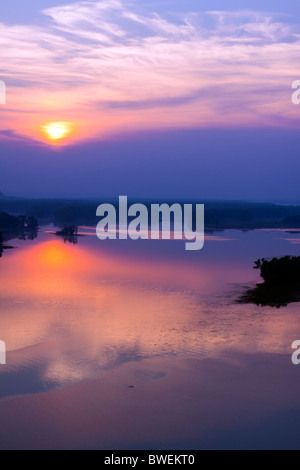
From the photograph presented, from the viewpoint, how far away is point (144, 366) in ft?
35.6

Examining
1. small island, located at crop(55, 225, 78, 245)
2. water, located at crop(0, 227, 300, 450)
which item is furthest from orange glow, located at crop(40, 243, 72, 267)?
water, located at crop(0, 227, 300, 450)

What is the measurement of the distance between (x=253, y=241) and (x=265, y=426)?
3121cm

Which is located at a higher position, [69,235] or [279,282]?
[69,235]

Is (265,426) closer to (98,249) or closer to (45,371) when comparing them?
(45,371)

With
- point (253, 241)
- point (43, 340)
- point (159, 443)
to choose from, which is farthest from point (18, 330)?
point (253, 241)

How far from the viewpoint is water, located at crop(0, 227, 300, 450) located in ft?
27.1

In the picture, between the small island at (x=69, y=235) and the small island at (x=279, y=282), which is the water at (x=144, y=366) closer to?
the small island at (x=279, y=282)

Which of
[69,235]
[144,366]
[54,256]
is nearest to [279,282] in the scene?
[144,366]

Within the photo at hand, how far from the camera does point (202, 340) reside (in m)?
12.6

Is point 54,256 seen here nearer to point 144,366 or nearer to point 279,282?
point 279,282

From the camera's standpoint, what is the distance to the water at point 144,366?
827 centimetres
